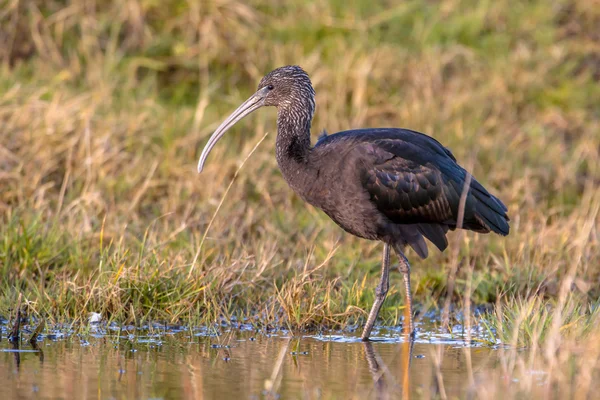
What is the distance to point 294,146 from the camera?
6.74 metres

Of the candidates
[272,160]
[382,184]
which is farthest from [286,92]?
[272,160]

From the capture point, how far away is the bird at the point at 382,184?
21.3ft

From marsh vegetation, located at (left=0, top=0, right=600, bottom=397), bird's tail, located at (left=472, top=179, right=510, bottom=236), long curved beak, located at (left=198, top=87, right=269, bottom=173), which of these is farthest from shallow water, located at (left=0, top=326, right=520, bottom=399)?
long curved beak, located at (left=198, top=87, right=269, bottom=173)

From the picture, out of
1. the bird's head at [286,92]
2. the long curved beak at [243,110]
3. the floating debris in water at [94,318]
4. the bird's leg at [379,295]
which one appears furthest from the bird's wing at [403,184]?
the floating debris in water at [94,318]

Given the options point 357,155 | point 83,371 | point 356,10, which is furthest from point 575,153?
point 83,371

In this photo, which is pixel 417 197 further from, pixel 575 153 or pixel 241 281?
pixel 575 153

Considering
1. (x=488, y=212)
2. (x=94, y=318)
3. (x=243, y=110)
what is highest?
(x=243, y=110)

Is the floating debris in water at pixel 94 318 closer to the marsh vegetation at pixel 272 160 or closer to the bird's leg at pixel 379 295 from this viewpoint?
the marsh vegetation at pixel 272 160

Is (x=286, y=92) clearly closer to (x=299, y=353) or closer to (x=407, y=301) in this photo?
(x=407, y=301)

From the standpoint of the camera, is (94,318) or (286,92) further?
(286,92)

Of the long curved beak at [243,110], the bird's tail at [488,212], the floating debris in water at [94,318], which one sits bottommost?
the floating debris in water at [94,318]

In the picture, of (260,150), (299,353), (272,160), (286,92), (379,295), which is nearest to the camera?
(299,353)

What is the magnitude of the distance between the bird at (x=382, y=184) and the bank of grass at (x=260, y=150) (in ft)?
0.90

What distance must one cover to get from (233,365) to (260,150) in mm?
4592
